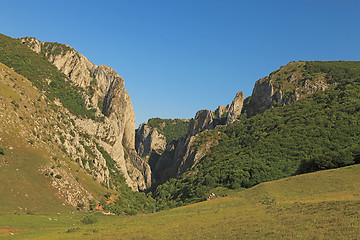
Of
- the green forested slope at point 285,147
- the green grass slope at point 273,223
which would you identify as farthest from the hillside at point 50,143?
the green forested slope at point 285,147

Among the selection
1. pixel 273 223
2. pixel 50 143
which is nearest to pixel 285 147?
pixel 273 223

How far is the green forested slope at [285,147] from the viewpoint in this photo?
92.2m

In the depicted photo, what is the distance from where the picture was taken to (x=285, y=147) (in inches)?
4360

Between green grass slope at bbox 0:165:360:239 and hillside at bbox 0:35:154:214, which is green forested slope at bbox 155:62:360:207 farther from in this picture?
hillside at bbox 0:35:154:214

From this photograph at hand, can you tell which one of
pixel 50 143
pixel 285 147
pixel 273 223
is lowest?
pixel 273 223

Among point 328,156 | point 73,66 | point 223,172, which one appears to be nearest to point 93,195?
point 223,172

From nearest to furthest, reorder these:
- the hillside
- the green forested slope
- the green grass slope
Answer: the green grass slope → the hillside → the green forested slope

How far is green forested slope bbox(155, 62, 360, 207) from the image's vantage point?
92250 mm

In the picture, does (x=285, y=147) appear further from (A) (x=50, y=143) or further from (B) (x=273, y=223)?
(A) (x=50, y=143)

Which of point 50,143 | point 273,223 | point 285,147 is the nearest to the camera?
point 273,223

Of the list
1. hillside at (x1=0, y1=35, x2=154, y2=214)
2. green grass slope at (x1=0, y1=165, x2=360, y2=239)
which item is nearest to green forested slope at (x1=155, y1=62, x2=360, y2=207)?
green grass slope at (x1=0, y1=165, x2=360, y2=239)

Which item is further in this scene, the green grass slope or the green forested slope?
the green forested slope

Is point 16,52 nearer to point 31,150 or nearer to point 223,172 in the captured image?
point 31,150

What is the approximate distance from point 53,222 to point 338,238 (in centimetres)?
5302
